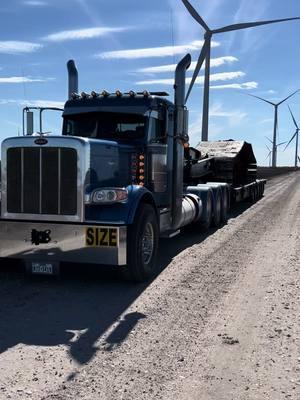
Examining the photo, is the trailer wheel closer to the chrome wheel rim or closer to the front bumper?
the chrome wheel rim

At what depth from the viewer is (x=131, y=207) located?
23.5 ft

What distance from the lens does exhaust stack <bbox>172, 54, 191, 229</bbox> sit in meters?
9.01

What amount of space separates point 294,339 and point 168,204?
441cm

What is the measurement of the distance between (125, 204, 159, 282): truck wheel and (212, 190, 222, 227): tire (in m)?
5.80

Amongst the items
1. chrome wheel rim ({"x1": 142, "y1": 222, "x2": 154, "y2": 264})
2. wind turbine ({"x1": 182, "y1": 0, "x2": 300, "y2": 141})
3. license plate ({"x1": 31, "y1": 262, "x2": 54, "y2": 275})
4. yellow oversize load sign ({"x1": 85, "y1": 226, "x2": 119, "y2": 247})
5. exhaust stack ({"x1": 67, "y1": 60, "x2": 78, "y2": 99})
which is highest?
wind turbine ({"x1": 182, "y1": 0, "x2": 300, "y2": 141})

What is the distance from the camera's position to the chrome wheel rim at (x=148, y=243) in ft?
25.4

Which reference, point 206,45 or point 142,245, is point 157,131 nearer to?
point 142,245

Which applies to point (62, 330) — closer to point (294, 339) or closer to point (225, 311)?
point (225, 311)

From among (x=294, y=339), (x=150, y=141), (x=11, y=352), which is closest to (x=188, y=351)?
(x=294, y=339)

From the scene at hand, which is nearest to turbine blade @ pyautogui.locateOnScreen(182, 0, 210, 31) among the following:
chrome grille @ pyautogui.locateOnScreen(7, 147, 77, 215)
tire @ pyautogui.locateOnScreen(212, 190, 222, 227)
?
tire @ pyautogui.locateOnScreen(212, 190, 222, 227)

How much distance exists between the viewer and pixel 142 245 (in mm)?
7562

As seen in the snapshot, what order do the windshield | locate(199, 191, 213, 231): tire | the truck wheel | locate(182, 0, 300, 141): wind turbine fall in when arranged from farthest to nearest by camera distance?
1. locate(182, 0, 300, 141): wind turbine
2. locate(199, 191, 213, 231): tire
3. the windshield
4. the truck wheel

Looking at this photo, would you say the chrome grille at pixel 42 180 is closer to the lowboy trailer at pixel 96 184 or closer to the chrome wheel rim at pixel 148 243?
the lowboy trailer at pixel 96 184

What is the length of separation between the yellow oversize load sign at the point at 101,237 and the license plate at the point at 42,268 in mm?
651
